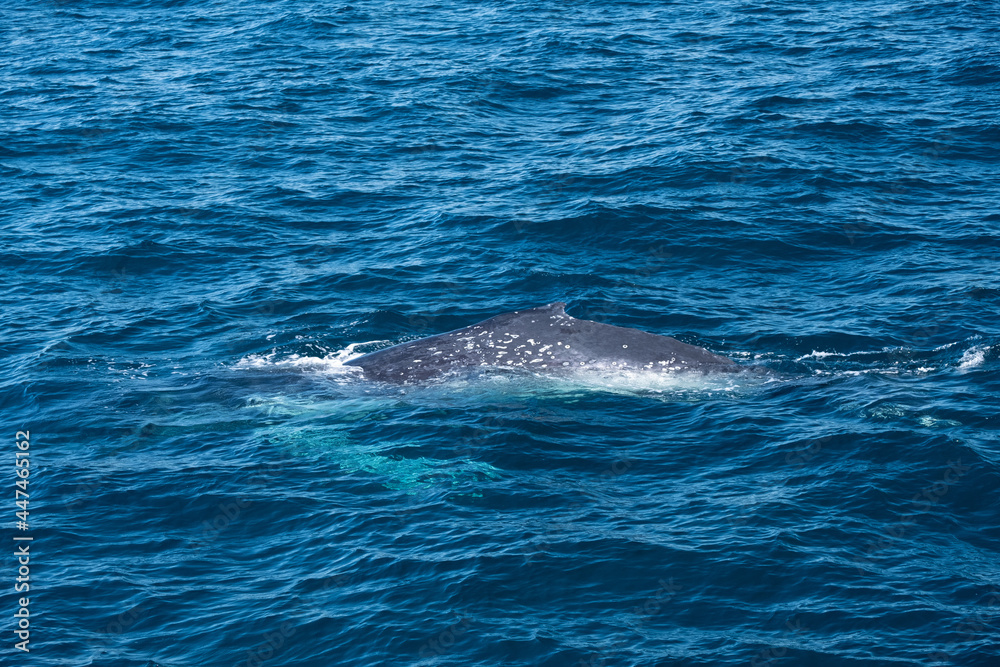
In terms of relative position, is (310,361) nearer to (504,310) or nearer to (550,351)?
(504,310)

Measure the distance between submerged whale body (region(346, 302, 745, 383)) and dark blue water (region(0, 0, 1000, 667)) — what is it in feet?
1.69

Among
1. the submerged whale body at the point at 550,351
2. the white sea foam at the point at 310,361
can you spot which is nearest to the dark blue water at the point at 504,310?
the white sea foam at the point at 310,361

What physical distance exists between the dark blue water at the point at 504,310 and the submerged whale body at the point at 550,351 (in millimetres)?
516

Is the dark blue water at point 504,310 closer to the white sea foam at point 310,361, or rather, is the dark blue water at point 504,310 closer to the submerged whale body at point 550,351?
the white sea foam at point 310,361

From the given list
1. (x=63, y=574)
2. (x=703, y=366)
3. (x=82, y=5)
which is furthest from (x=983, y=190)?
(x=82, y=5)

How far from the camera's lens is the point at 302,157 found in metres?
35.9

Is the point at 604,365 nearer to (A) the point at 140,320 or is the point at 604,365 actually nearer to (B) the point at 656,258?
(B) the point at 656,258

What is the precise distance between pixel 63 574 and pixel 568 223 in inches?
662

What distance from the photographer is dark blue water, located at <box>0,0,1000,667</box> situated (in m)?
15.8

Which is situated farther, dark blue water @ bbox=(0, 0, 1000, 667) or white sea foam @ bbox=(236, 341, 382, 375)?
white sea foam @ bbox=(236, 341, 382, 375)

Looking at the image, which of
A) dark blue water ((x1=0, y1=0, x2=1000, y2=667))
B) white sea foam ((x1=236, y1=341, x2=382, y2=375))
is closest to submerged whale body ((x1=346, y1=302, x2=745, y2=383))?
dark blue water ((x1=0, y1=0, x2=1000, y2=667))

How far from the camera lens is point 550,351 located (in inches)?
865

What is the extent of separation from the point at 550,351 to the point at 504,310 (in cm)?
430

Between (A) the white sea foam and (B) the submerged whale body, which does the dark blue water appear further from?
(B) the submerged whale body
